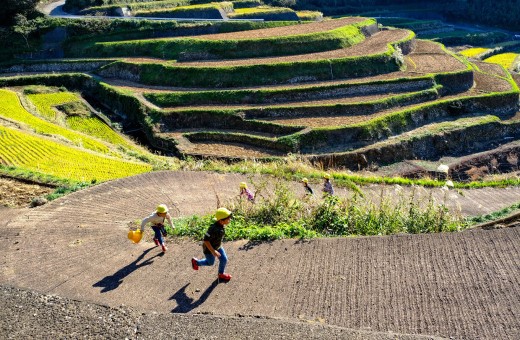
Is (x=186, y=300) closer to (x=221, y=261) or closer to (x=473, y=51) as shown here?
(x=221, y=261)

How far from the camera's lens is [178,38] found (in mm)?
37125

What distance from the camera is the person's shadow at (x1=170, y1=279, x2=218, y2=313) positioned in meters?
8.14

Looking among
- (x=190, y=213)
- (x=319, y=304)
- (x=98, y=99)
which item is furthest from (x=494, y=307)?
(x=98, y=99)

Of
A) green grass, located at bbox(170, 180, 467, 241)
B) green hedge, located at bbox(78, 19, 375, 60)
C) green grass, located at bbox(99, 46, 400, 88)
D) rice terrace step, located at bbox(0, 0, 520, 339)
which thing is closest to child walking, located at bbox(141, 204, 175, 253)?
rice terrace step, located at bbox(0, 0, 520, 339)

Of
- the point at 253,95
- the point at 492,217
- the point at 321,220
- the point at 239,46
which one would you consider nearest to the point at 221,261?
the point at 321,220

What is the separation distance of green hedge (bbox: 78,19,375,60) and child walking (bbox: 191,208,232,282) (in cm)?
2741

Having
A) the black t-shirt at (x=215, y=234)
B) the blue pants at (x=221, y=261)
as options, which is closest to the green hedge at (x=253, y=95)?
the blue pants at (x=221, y=261)

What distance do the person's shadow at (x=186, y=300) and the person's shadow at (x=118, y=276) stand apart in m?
1.19

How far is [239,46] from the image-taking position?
34.8 m

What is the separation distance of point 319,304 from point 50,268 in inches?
203

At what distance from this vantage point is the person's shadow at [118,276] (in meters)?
8.85

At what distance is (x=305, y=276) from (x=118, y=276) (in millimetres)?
3427

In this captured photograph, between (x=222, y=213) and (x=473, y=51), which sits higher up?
(x=222, y=213)

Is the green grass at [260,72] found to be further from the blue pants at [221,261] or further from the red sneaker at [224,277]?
the red sneaker at [224,277]
